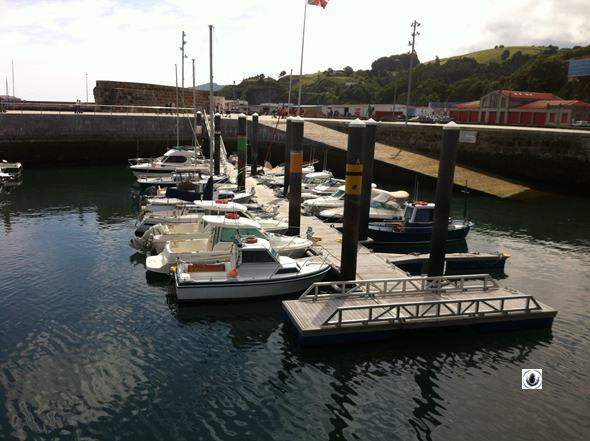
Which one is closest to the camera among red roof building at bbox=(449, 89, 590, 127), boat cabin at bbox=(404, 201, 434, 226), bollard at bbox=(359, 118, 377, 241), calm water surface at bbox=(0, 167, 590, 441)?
calm water surface at bbox=(0, 167, 590, 441)

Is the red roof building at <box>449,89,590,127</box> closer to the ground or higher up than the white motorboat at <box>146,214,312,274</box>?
higher up

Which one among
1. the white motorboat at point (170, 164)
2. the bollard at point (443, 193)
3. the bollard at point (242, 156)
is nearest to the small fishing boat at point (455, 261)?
→ the bollard at point (443, 193)

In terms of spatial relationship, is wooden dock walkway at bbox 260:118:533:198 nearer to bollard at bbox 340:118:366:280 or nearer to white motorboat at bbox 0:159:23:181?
white motorboat at bbox 0:159:23:181

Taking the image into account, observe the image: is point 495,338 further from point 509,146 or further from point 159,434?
point 509,146

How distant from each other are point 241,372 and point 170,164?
28.8 meters

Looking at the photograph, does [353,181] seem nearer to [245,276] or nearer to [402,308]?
[402,308]

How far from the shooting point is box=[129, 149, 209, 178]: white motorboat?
3831 centimetres

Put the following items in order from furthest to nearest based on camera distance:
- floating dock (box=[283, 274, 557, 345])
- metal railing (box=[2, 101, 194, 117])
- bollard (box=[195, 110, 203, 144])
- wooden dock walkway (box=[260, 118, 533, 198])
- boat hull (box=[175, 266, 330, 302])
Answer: metal railing (box=[2, 101, 194, 117]) < bollard (box=[195, 110, 203, 144]) < wooden dock walkway (box=[260, 118, 533, 198]) < boat hull (box=[175, 266, 330, 302]) < floating dock (box=[283, 274, 557, 345])

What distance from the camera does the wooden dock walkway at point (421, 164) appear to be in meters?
39.0

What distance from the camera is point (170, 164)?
129ft

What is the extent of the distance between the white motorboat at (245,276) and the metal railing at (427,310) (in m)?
2.88

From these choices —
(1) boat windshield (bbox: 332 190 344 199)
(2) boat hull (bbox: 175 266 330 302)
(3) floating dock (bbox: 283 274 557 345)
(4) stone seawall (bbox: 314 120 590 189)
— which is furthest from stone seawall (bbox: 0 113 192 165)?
(3) floating dock (bbox: 283 274 557 345)

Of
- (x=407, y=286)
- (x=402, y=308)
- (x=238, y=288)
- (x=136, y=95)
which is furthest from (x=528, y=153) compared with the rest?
(x=136, y=95)

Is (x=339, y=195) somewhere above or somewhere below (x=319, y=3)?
below
